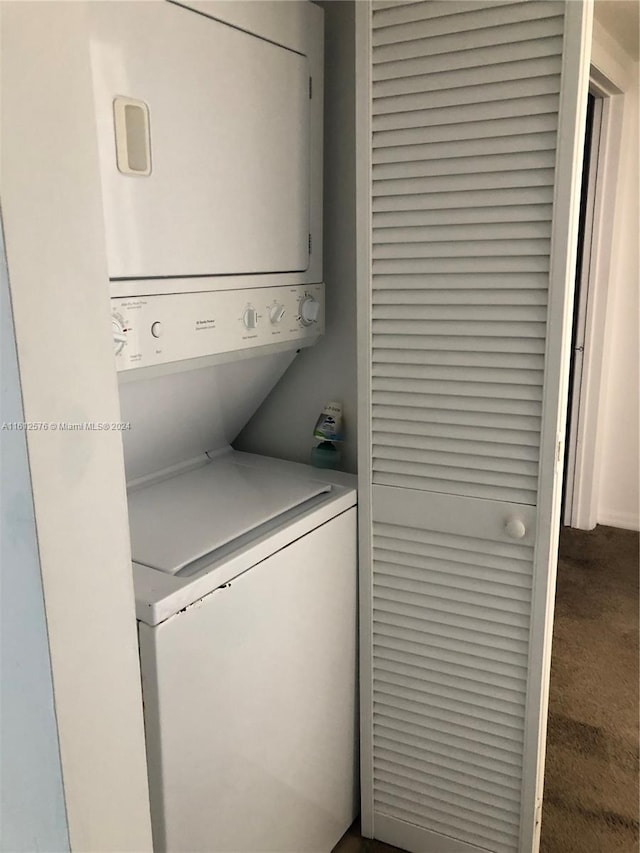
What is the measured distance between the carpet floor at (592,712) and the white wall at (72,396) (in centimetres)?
131

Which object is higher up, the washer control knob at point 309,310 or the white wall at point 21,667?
the washer control knob at point 309,310

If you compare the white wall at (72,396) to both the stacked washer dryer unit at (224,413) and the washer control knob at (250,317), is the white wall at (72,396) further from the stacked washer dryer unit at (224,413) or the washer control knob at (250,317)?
the washer control knob at (250,317)

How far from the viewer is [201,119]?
1.26 metres

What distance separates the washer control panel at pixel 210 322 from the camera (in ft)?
3.90

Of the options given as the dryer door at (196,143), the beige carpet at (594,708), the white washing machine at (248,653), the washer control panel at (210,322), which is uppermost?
the dryer door at (196,143)

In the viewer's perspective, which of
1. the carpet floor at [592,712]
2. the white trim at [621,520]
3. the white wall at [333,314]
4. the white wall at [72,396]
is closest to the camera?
the white wall at [72,396]

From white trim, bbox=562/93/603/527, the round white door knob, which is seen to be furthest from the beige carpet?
the round white door knob

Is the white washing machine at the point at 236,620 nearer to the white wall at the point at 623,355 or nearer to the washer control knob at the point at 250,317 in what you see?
the washer control knob at the point at 250,317

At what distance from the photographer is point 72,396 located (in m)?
0.62

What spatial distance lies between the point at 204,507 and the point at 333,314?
57cm

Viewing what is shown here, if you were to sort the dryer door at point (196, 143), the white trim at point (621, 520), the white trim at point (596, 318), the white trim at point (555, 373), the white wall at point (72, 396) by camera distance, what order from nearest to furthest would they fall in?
the white wall at point (72, 396), the dryer door at point (196, 143), the white trim at point (555, 373), the white trim at point (596, 318), the white trim at point (621, 520)

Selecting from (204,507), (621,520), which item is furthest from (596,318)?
(204,507)

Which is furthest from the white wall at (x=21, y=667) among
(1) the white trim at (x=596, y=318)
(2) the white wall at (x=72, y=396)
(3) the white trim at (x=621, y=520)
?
(3) the white trim at (x=621, y=520)

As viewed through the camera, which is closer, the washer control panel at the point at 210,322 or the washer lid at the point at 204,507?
the washer control panel at the point at 210,322
